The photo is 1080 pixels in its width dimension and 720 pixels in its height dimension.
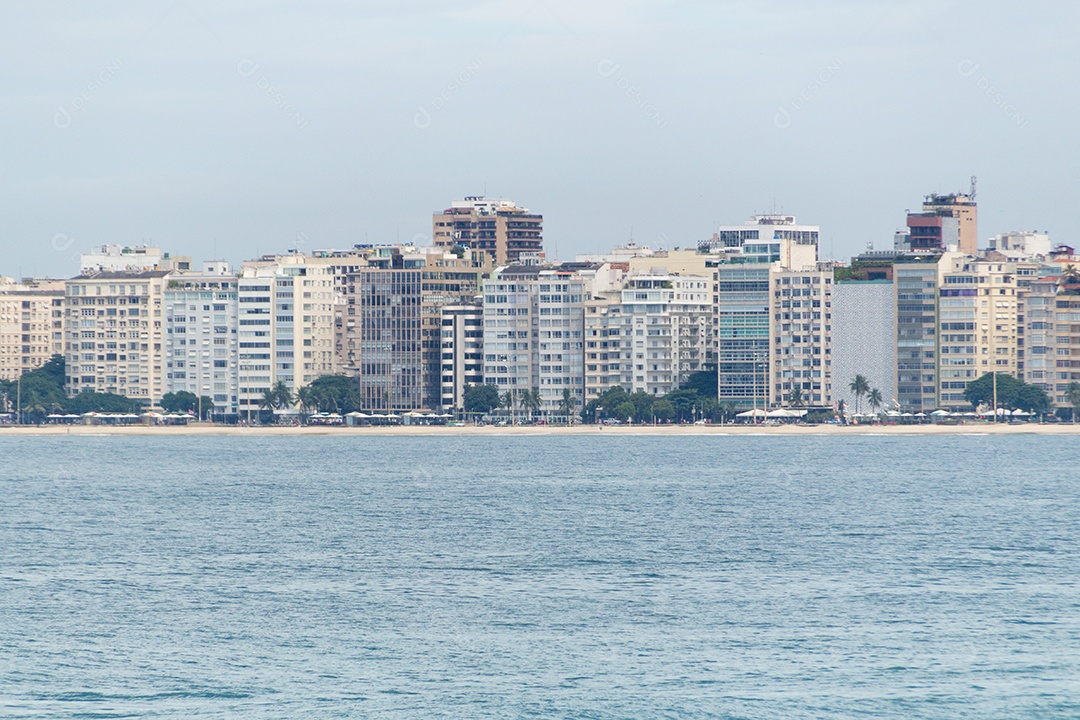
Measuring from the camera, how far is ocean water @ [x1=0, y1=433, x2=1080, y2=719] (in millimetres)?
38875

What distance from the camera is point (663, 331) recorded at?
188m

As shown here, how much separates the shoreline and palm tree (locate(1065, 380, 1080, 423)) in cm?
228

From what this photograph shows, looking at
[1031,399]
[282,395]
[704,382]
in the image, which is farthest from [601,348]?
[1031,399]

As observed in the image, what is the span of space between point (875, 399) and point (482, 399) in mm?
37465

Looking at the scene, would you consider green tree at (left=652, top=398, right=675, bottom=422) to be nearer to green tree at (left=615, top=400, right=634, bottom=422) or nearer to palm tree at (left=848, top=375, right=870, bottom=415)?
green tree at (left=615, top=400, right=634, bottom=422)

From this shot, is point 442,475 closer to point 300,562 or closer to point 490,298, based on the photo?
point 300,562

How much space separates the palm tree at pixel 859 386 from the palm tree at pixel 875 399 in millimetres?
640

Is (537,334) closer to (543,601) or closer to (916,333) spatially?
(916,333)

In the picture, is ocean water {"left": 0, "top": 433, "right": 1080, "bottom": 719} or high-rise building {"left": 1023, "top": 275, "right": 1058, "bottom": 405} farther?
high-rise building {"left": 1023, "top": 275, "right": 1058, "bottom": 405}

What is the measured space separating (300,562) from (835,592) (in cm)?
1772

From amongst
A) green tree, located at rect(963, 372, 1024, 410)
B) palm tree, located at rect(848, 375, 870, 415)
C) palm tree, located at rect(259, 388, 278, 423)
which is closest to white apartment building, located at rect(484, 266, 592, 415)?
palm tree, located at rect(259, 388, 278, 423)

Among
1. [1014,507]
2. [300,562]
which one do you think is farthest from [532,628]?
[1014,507]

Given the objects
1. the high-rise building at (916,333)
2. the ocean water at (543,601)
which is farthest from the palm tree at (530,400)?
the ocean water at (543,601)

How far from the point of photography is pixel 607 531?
71875 millimetres
